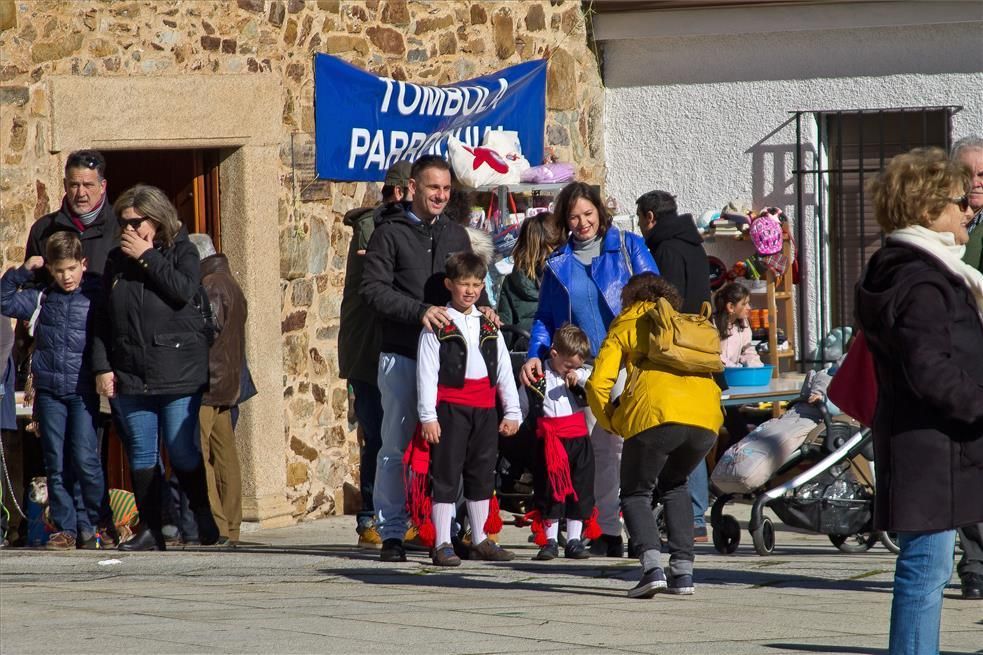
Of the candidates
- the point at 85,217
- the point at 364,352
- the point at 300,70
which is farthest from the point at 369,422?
the point at 300,70

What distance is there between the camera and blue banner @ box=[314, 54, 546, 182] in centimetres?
1045

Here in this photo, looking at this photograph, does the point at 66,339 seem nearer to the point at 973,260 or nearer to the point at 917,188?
the point at 973,260

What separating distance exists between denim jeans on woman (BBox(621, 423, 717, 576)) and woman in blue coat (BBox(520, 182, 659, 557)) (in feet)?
3.87

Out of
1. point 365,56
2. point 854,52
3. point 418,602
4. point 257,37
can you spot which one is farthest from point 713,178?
point 418,602

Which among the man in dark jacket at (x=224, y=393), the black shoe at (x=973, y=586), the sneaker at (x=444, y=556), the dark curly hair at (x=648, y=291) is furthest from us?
the man in dark jacket at (x=224, y=393)

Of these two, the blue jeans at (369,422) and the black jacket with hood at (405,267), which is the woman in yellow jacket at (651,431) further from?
the blue jeans at (369,422)

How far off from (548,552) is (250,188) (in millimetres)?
3351

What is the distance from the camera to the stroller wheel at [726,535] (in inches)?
323

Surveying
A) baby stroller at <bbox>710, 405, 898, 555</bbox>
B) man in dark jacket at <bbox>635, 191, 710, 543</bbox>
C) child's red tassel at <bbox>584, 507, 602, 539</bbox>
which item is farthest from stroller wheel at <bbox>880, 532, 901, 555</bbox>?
child's red tassel at <bbox>584, 507, 602, 539</bbox>

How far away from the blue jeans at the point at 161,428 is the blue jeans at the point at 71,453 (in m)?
0.34

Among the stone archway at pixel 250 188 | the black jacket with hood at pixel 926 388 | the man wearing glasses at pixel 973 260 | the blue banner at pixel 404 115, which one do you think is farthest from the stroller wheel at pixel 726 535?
the blue banner at pixel 404 115

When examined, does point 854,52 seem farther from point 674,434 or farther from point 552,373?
point 674,434

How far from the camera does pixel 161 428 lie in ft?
26.4

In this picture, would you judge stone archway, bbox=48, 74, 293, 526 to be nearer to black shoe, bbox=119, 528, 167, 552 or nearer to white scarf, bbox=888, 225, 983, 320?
black shoe, bbox=119, 528, 167, 552
